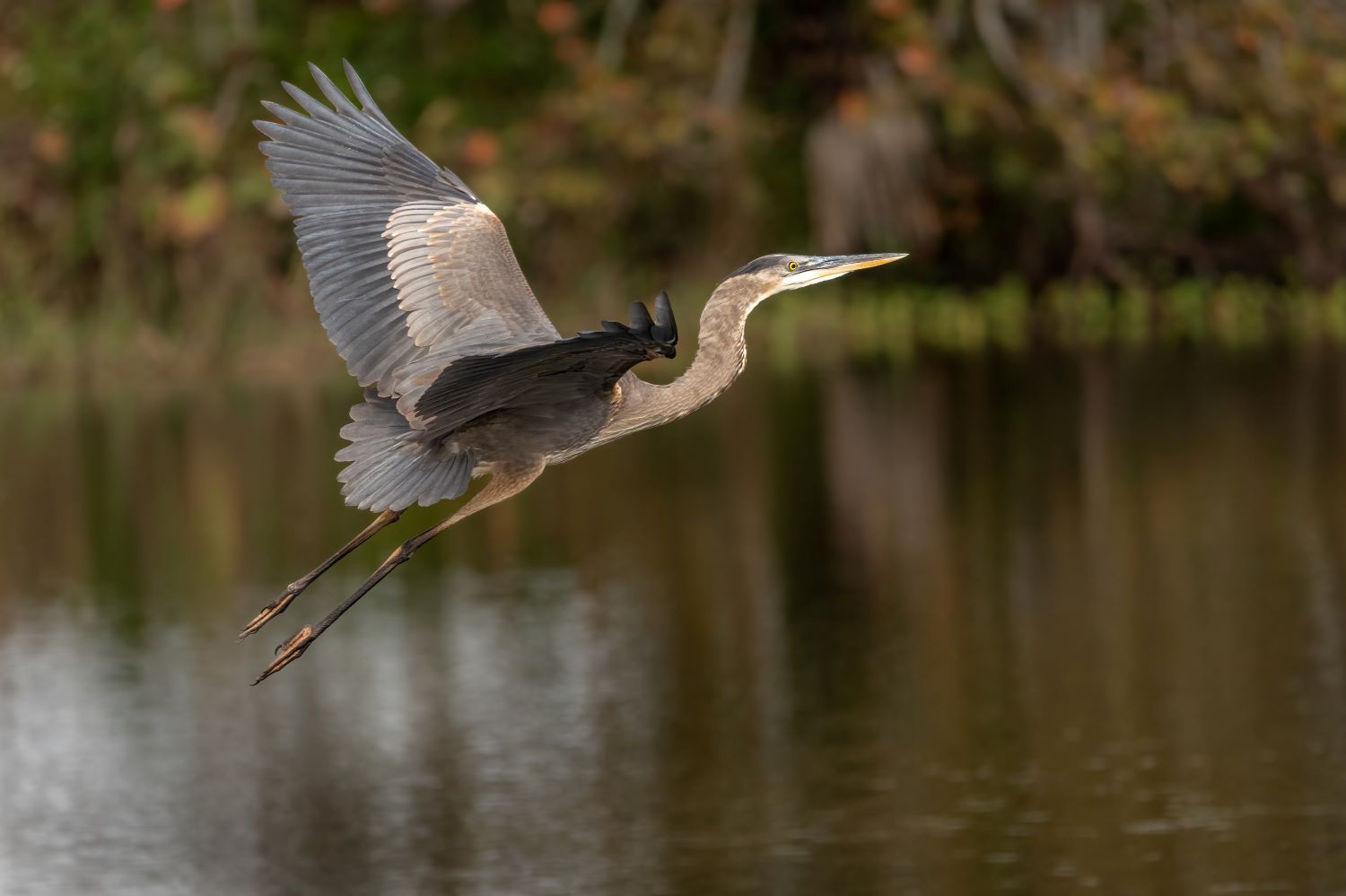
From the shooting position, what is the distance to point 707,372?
8227mm

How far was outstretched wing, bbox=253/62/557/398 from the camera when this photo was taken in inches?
331

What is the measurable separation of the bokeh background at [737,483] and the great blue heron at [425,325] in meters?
3.62

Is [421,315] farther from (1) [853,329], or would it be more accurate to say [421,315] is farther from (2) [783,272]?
(1) [853,329]

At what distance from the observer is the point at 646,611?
17.5 meters

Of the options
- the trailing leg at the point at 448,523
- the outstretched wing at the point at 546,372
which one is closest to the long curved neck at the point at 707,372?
the outstretched wing at the point at 546,372

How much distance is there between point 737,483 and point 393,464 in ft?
48.1

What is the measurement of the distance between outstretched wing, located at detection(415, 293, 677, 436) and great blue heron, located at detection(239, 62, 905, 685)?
0.01m

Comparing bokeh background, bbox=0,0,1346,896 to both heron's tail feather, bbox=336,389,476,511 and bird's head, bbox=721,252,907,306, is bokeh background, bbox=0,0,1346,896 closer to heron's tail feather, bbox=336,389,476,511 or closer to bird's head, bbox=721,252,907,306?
heron's tail feather, bbox=336,389,476,511

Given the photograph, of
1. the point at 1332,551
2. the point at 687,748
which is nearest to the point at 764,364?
the point at 1332,551

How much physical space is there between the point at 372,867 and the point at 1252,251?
21872mm

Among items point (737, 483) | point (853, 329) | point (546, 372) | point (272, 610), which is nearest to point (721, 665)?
point (737, 483)

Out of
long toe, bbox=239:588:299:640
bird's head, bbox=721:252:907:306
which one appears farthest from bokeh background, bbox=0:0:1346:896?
bird's head, bbox=721:252:907:306

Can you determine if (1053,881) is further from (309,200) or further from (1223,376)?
(1223,376)

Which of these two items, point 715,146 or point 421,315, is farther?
point 715,146
